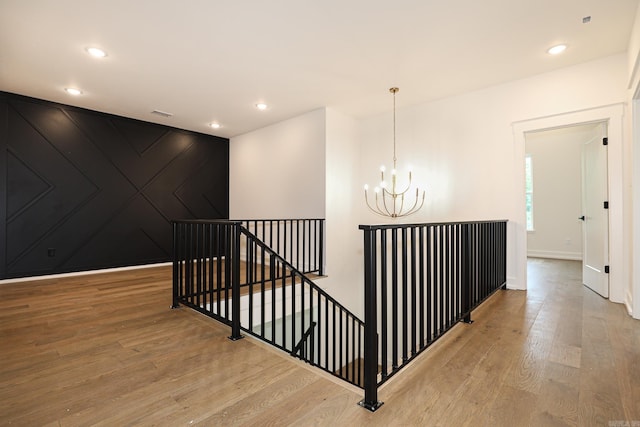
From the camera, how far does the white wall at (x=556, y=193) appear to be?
6.89 meters

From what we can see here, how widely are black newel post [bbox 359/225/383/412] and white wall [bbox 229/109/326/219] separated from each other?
3306 mm

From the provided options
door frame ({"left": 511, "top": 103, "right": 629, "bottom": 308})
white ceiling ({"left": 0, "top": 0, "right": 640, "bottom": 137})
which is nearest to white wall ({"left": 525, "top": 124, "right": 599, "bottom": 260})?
door frame ({"left": 511, "top": 103, "right": 629, "bottom": 308})

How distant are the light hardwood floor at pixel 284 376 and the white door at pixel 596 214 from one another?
689mm

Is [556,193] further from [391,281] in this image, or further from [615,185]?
[391,281]

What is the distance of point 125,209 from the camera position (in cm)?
534

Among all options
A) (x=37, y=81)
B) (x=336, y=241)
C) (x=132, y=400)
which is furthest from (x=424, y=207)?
(x=37, y=81)

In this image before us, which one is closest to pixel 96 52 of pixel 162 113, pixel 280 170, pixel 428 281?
pixel 162 113

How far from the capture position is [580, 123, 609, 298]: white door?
11.5ft

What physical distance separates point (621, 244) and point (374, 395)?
3.54 metres

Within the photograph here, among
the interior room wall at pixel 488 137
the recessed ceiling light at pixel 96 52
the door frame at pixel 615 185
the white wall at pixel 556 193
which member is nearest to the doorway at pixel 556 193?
the white wall at pixel 556 193

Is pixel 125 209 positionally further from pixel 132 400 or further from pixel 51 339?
pixel 132 400

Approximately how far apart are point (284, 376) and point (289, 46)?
120 inches

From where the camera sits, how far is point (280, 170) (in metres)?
5.67

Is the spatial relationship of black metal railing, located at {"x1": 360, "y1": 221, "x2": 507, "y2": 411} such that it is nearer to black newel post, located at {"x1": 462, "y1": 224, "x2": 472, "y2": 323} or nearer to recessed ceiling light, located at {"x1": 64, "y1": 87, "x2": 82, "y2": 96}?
black newel post, located at {"x1": 462, "y1": 224, "x2": 472, "y2": 323}
